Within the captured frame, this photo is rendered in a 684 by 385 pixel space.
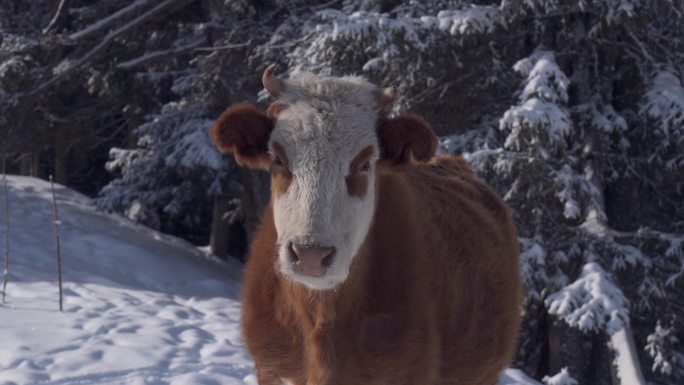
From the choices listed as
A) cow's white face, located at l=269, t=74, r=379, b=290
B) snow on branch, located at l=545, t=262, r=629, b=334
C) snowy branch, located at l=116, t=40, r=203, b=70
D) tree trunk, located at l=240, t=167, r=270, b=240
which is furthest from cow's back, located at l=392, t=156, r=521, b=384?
snowy branch, located at l=116, t=40, r=203, b=70

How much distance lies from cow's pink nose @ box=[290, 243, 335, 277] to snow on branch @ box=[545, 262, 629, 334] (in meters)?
6.61

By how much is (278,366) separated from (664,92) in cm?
847

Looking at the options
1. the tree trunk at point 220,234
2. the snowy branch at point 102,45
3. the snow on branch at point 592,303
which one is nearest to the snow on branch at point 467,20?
the snow on branch at point 592,303

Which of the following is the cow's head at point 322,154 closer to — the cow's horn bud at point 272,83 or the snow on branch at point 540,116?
the cow's horn bud at point 272,83

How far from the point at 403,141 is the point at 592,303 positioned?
621 cm

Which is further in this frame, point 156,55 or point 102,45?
point 156,55

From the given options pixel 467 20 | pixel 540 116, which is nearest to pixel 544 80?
pixel 540 116

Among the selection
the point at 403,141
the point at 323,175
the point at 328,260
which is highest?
the point at 403,141

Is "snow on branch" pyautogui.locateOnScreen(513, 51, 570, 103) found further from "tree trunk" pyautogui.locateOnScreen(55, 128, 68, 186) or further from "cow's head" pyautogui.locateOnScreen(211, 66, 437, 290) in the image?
"tree trunk" pyautogui.locateOnScreen(55, 128, 68, 186)

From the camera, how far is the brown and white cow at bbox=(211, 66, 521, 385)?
3.45 meters

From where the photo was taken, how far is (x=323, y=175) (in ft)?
11.3

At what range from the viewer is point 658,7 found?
1088cm

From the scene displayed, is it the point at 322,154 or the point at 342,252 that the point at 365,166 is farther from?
the point at 342,252

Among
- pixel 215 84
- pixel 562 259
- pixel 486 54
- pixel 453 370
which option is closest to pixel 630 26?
pixel 486 54
